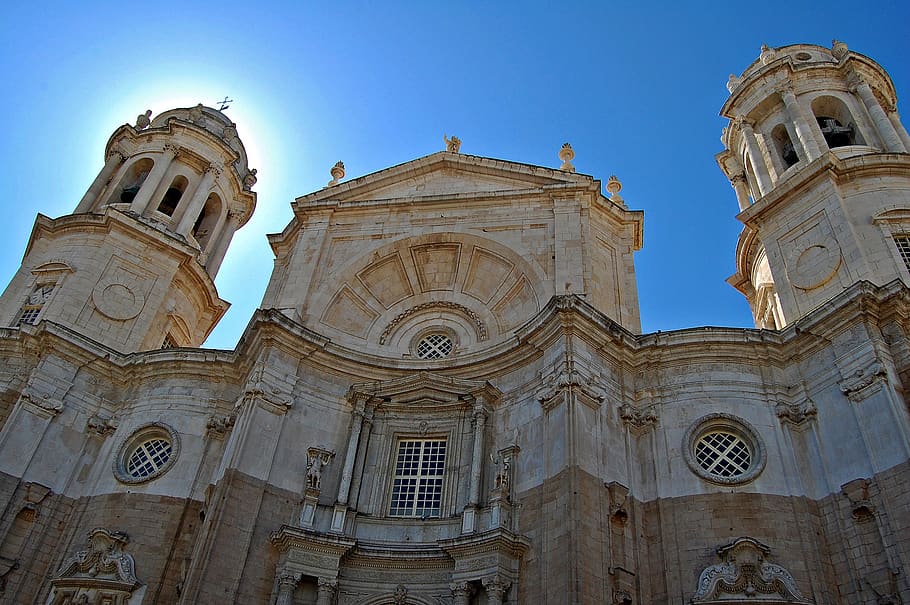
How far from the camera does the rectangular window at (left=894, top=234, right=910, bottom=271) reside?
22816mm

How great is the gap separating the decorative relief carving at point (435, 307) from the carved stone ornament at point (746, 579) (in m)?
10.2

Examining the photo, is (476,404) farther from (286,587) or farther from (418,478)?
(286,587)

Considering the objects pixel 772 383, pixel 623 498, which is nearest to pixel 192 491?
pixel 623 498

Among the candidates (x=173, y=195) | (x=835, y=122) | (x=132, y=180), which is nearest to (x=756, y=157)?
(x=835, y=122)

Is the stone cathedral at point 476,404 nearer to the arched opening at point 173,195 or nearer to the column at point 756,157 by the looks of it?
the column at point 756,157

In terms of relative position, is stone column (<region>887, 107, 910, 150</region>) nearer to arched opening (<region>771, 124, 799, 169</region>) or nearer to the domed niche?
arched opening (<region>771, 124, 799, 169</region>)

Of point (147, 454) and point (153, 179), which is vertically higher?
point (153, 179)

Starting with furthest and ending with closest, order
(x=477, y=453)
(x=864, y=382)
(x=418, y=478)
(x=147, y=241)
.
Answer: (x=147, y=241)
(x=418, y=478)
(x=477, y=453)
(x=864, y=382)

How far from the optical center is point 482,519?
1933 centimetres

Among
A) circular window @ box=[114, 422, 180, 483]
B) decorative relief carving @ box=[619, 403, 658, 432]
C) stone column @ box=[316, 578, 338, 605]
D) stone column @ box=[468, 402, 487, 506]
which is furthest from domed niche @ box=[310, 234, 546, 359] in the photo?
stone column @ box=[316, 578, 338, 605]

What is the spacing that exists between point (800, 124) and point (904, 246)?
722 cm

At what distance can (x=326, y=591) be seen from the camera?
18391 mm

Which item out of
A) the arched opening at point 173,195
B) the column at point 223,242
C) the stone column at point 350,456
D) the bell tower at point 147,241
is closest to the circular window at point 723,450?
the stone column at point 350,456

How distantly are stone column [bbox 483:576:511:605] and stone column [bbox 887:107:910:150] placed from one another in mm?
21743
